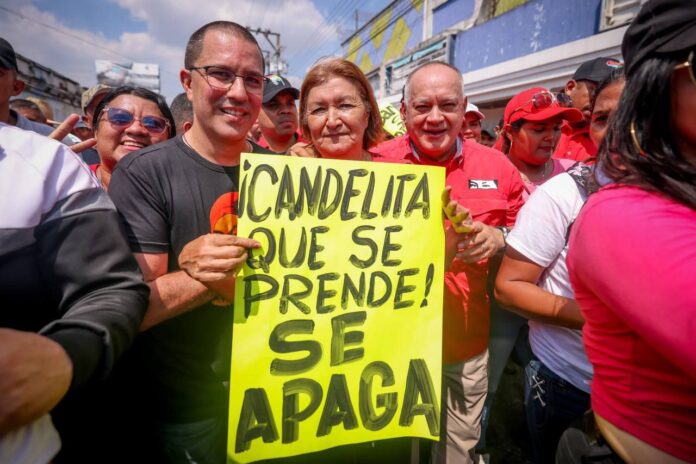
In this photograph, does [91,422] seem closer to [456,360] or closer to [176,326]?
[176,326]

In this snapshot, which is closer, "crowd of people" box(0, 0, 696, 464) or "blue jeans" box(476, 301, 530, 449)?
"crowd of people" box(0, 0, 696, 464)

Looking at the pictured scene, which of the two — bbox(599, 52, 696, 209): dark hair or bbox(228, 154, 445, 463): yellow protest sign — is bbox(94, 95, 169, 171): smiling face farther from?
bbox(599, 52, 696, 209): dark hair

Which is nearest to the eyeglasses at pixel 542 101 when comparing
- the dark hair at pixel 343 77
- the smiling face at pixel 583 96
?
the smiling face at pixel 583 96

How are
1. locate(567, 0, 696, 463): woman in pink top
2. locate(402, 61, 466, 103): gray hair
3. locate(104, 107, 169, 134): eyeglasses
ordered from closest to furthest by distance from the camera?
locate(567, 0, 696, 463): woman in pink top, locate(402, 61, 466, 103): gray hair, locate(104, 107, 169, 134): eyeglasses

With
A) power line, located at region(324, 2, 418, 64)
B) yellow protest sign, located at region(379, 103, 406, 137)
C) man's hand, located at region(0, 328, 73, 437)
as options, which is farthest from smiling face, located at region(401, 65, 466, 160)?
power line, located at region(324, 2, 418, 64)

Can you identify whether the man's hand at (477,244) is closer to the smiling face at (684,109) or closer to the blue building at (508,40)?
the smiling face at (684,109)

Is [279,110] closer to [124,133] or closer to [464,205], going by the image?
[124,133]

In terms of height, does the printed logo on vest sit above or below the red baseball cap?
below

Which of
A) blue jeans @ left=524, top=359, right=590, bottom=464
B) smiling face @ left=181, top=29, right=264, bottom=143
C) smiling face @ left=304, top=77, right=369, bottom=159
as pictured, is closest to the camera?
blue jeans @ left=524, top=359, right=590, bottom=464

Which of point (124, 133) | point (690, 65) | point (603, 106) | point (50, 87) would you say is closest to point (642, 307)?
point (690, 65)

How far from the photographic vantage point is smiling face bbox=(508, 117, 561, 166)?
283 cm

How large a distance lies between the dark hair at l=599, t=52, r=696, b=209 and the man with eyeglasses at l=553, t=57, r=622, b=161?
2.48 meters

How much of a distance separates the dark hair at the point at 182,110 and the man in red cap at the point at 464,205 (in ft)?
5.97

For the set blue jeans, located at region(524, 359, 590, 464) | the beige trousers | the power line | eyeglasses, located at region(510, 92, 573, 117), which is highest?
the power line
